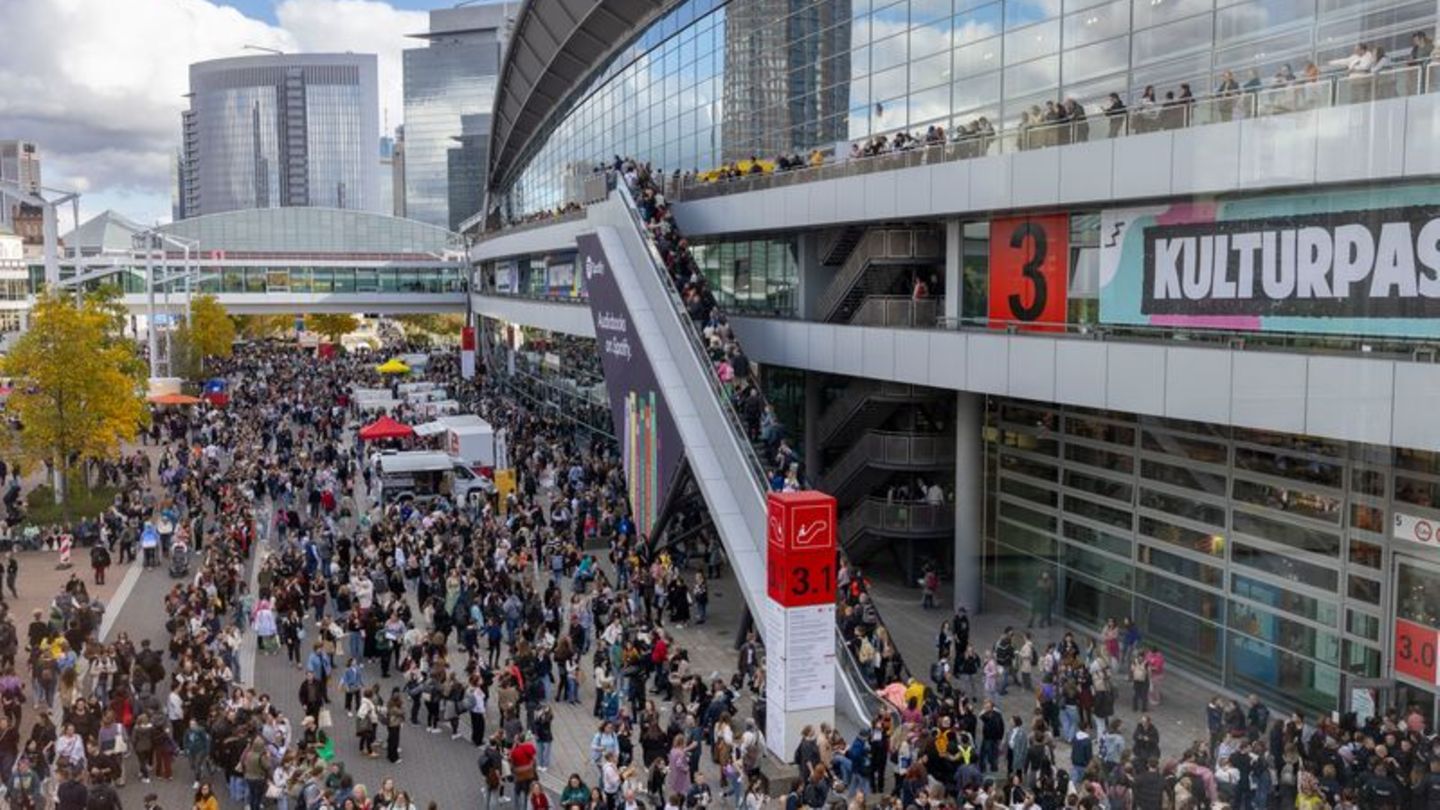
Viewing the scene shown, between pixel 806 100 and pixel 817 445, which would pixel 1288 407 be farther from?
pixel 806 100

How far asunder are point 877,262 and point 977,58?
420 cm

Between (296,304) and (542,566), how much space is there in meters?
58.8

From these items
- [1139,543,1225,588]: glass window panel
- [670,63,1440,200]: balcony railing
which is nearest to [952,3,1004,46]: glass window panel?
[670,63,1440,200]: balcony railing

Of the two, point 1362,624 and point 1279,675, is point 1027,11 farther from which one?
point 1362,624

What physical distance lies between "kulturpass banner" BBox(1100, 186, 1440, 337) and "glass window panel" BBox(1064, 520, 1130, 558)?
398 centimetres

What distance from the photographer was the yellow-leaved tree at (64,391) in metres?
30.4

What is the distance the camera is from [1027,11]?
22.2 metres

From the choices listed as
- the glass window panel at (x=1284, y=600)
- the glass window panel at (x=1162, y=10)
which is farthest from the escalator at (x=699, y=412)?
the glass window panel at (x=1162, y=10)

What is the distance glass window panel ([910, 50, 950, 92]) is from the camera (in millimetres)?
24688

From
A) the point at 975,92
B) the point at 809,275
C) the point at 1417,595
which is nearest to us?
the point at 1417,595

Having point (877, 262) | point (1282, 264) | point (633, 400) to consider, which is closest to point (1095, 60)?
point (877, 262)

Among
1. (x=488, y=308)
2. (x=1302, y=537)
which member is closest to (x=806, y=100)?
(x=1302, y=537)

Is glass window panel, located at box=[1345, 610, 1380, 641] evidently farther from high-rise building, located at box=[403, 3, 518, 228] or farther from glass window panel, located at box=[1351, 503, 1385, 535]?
high-rise building, located at box=[403, 3, 518, 228]

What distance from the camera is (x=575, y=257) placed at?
136 ft
